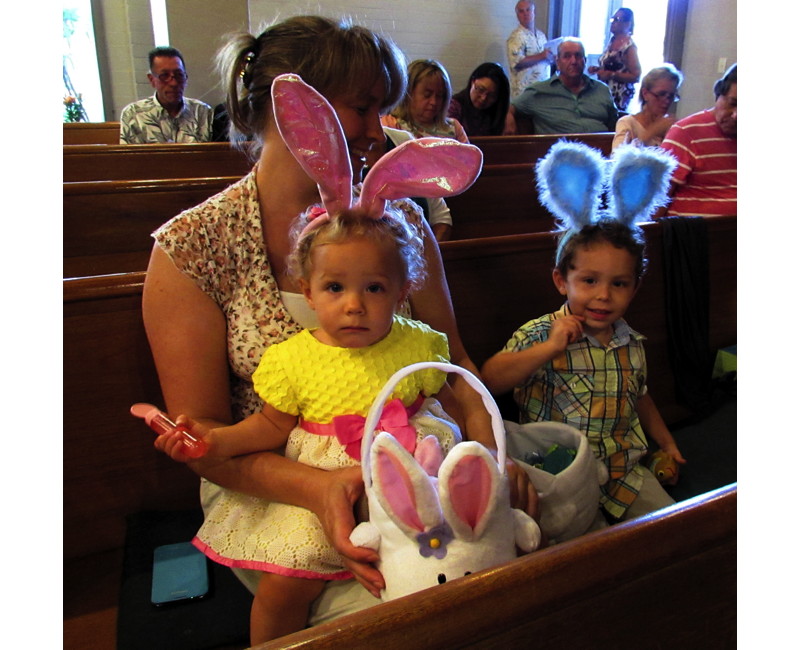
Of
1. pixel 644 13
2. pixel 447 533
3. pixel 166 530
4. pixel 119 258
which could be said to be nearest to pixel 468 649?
pixel 447 533

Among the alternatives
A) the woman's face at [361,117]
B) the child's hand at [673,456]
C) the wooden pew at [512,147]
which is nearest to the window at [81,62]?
the wooden pew at [512,147]

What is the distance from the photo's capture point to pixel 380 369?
41.8 inches

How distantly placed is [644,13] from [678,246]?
6172 mm

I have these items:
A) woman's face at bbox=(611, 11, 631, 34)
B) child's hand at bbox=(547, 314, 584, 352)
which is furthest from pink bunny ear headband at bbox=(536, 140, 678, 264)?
woman's face at bbox=(611, 11, 631, 34)

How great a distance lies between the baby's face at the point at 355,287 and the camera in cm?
100

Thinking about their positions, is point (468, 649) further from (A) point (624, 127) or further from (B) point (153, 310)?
(A) point (624, 127)

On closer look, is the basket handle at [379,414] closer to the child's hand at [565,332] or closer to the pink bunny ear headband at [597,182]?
the child's hand at [565,332]

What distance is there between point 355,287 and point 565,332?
0.57 metres

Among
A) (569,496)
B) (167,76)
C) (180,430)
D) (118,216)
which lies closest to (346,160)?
(180,430)

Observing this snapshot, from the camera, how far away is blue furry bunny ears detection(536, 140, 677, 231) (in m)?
1.41

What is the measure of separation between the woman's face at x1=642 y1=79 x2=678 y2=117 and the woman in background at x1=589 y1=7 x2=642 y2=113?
2006 millimetres

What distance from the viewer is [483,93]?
462 centimetres

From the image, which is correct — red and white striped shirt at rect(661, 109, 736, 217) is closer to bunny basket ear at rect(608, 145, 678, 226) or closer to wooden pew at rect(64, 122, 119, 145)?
bunny basket ear at rect(608, 145, 678, 226)

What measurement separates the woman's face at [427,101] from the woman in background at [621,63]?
3189 mm
